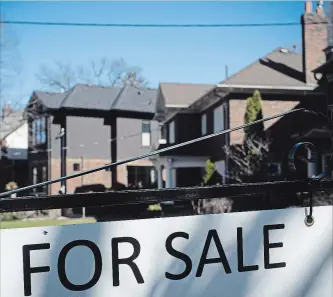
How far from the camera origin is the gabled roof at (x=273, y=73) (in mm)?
17141

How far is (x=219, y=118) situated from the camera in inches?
718

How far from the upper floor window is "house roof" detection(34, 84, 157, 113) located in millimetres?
1558

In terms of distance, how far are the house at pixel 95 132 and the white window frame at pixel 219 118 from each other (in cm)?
888

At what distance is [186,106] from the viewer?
21922mm

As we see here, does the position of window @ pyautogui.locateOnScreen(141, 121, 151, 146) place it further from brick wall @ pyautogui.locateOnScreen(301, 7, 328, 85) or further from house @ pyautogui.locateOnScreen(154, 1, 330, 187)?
brick wall @ pyautogui.locateOnScreen(301, 7, 328, 85)

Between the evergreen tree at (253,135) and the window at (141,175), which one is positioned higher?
the evergreen tree at (253,135)

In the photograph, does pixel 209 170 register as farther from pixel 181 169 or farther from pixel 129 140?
pixel 129 140

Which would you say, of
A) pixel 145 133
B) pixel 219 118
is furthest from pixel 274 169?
pixel 145 133

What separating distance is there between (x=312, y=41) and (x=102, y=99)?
14.3m

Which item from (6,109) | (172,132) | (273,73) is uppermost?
(273,73)

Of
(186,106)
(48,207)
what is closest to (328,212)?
(48,207)

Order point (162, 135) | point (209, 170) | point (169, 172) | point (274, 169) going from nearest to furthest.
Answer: point (274, 169)
point (209, 170)
point (169, 172)
point (162, 135)

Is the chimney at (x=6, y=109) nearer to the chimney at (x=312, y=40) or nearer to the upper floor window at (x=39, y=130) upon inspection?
the upper floor window at (x=39, y=130)

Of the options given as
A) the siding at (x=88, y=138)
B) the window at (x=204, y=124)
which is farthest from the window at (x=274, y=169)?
the siding at (x=88, y=138)
